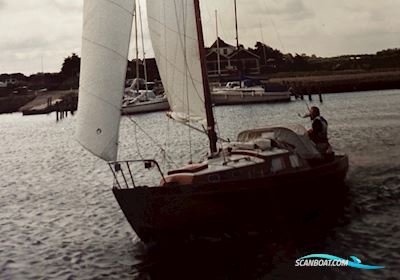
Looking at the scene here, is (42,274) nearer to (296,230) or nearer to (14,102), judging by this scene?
(296,230)

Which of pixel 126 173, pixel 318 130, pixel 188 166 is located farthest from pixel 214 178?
pixel 126 173

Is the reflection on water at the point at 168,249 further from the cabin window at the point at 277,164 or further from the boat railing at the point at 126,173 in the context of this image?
the cabin window at the point at 277,164

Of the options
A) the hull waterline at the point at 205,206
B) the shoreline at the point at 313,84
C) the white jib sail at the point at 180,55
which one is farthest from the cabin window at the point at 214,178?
the shoreline at the point at 313,84

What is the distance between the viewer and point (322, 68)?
14075 cm

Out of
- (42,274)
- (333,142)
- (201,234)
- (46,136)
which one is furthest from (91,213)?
(46,136)

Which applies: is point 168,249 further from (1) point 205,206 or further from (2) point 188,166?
(2) point 188,166

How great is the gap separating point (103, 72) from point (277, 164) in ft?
23.9

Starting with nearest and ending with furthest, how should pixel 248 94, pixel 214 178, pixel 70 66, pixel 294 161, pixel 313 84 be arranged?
pixel 214 178, pixel 294 161, pixel 248 94, pixel 313 84, pixel 70 66

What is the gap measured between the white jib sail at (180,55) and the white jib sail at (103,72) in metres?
3.89

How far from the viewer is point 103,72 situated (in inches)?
620

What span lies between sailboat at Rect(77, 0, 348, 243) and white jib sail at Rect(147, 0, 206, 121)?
0.04m

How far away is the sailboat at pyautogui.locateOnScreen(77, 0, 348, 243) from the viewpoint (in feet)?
51.6

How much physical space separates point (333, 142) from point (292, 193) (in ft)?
78.3

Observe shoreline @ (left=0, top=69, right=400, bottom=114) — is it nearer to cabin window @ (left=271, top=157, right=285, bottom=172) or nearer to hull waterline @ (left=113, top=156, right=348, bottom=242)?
cabin window @ (left=271, top=157, right=285, bottom=172)
